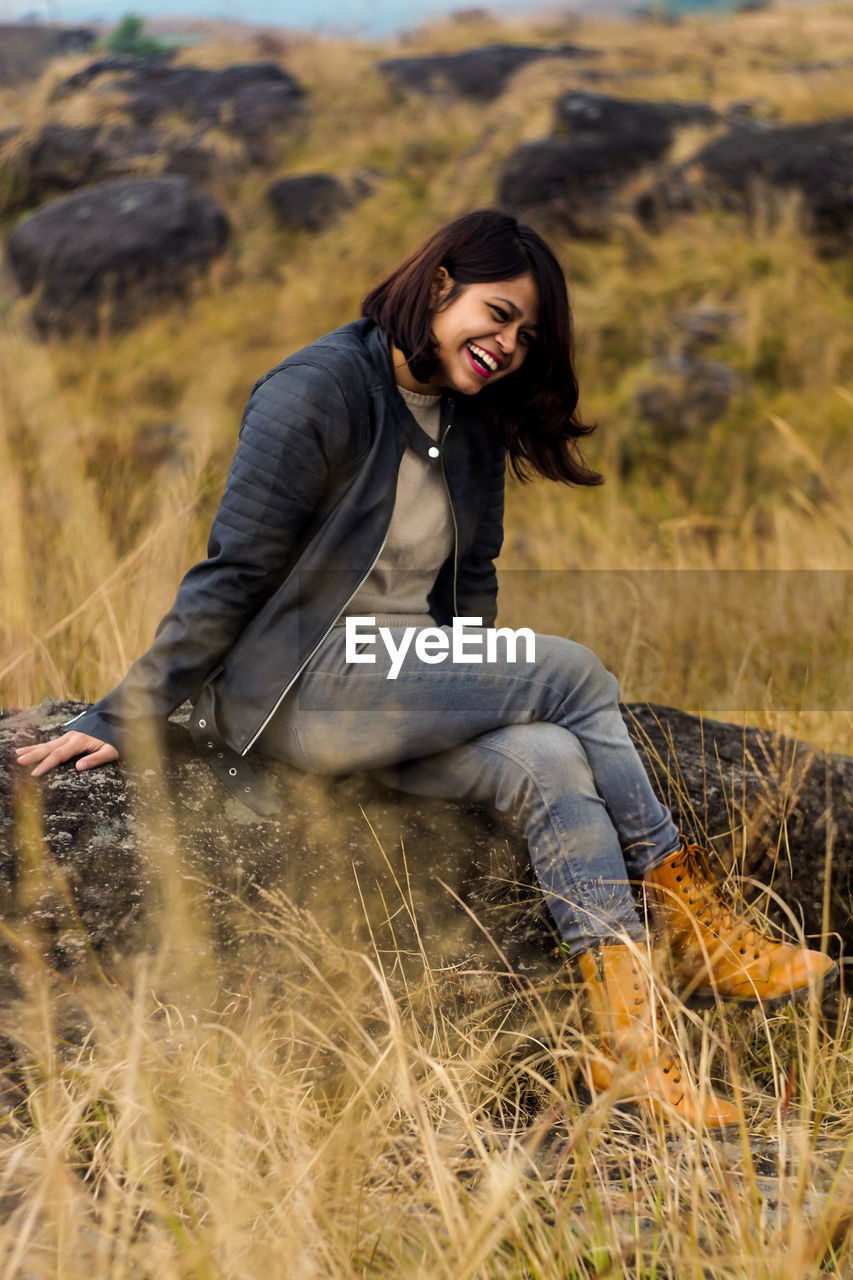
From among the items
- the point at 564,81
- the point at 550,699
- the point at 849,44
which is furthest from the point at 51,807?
the point at 849,44

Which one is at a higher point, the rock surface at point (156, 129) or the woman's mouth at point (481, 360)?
the woman's mouth at point (481, 360)

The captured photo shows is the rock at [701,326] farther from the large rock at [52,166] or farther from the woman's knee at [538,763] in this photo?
the woman's knee at [538,763]

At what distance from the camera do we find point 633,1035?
1.73m

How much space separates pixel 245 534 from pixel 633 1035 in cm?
112

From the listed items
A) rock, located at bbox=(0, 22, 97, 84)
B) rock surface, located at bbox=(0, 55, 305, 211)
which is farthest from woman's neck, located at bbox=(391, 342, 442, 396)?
rock, located at bbox=(0, 22, 97, 84)

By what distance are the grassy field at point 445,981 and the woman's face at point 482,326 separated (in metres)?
1.08

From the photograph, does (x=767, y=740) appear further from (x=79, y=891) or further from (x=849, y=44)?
(x=849, y=44)

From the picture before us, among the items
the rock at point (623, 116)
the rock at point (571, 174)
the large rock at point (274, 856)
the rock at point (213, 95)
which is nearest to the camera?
the large rock at point (274, 856)

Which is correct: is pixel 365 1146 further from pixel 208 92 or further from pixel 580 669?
pixel 208 92

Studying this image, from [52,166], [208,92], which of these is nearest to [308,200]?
[52,166]

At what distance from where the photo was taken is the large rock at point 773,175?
30.1ft

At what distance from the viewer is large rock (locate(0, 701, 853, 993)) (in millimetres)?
1902

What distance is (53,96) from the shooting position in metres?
13.6

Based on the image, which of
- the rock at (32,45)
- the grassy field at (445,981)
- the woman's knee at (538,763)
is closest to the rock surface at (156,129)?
the rock at (32,45)
